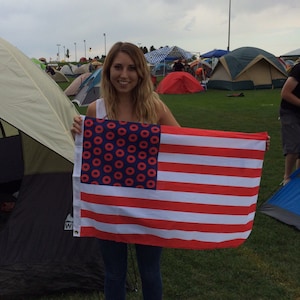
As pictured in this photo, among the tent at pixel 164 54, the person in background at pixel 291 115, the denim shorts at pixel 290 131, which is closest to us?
the person in background at pixel 291 115

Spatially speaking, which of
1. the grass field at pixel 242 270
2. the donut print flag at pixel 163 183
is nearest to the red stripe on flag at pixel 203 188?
the donut print flag at pixel 163 183

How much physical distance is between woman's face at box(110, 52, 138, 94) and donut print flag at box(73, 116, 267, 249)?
20cm

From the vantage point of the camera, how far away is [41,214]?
330 centimetres

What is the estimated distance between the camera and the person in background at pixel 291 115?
468cm

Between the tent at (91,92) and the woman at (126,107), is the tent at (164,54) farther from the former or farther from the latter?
the woman at (126,107)

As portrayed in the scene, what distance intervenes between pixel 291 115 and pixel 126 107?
121 inches

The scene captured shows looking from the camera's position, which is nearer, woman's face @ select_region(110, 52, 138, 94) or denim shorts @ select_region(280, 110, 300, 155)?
woman's face @ select_region(110, 52, 138, 94)

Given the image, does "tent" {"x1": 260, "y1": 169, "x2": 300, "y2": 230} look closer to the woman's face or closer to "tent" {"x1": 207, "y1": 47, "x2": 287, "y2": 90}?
the woman's face

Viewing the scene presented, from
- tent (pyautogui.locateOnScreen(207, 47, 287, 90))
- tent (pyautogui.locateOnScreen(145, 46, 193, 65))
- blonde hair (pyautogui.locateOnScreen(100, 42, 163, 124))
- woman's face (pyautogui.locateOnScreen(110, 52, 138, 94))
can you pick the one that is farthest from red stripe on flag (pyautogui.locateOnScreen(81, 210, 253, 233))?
tent (pyautogui.locateOnScreen(145, 46, 193, 65))

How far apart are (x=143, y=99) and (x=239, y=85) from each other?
1896 cm

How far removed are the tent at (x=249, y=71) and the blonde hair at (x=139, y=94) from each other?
18.6m

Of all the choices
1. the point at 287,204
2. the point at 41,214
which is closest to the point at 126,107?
the point at 41,214

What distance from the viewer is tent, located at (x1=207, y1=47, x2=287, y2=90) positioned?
66.7 ft

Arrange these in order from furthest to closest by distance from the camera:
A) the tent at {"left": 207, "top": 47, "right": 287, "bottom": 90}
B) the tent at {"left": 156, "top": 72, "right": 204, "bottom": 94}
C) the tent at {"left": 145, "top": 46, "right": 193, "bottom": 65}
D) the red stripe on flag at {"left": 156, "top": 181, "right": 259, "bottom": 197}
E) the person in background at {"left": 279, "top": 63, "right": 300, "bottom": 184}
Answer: the tent at {"left": 145, "top": 46, "right": 193, "bottom": 65}, the tent at {"left": 207, "top": 47, "right": 287, "bottom": 90}, the tent at {"left": 156, "top": 72, "right": 204, "bottom": 94}, the person in background at {"left": 279, "top": 63, "right": 300, "bottom": 184}, the red stripe on flag at {"left": 156, "top": 181, "right": 259, "bottom": 197}
